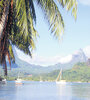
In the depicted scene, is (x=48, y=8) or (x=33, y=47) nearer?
(x=48, y=8)

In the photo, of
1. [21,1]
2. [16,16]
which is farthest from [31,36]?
[21,1]

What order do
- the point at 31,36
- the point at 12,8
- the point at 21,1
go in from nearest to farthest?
the point at 21,1 → the point at 12,8 → the point at 31,36

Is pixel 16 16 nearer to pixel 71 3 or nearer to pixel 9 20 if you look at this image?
pixel 9 20

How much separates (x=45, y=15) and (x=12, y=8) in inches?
53.0

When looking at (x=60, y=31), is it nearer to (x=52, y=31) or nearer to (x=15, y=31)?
(x=52, y=31)

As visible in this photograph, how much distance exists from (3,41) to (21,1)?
200cm

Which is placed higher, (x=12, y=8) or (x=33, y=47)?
(x=12, y=8)

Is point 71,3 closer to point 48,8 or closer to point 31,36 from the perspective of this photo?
point 48,8

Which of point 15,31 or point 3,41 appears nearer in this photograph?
point 3,41

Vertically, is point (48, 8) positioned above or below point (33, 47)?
above

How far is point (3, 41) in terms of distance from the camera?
10.2 metres

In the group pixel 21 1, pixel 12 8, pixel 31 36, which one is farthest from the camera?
pixel 31 36

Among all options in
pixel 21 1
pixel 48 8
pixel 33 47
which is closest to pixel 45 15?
pixel 48 8

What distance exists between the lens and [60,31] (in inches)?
374
